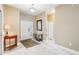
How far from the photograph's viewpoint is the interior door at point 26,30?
3403 mm

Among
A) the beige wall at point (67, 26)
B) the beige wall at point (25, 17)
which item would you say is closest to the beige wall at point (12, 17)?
the beige wall at point (25, 17)

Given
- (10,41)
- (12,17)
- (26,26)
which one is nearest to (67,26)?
(26,26)

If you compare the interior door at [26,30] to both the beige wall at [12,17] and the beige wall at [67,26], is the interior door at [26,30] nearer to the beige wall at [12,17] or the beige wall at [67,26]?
the beige wall at [12,17]

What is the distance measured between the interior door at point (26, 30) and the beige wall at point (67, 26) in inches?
45.5

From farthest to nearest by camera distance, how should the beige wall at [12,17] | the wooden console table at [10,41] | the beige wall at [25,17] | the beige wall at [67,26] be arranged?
the wooden console table at [10,41], the beige wall at [25,17], the beige wall at [67,26], the beige wall at [12,17]

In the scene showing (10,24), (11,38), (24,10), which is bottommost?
(11,38)

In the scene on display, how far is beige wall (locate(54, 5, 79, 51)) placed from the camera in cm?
332

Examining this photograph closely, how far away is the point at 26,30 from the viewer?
336cm

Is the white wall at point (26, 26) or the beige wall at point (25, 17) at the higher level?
the beige wall at point (25, 17)

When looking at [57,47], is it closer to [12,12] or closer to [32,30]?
[32,30]

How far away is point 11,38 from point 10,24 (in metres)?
0.74

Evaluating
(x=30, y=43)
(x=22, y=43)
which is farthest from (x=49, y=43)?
(x=22, y=43)

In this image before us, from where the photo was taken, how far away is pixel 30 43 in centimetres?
400
